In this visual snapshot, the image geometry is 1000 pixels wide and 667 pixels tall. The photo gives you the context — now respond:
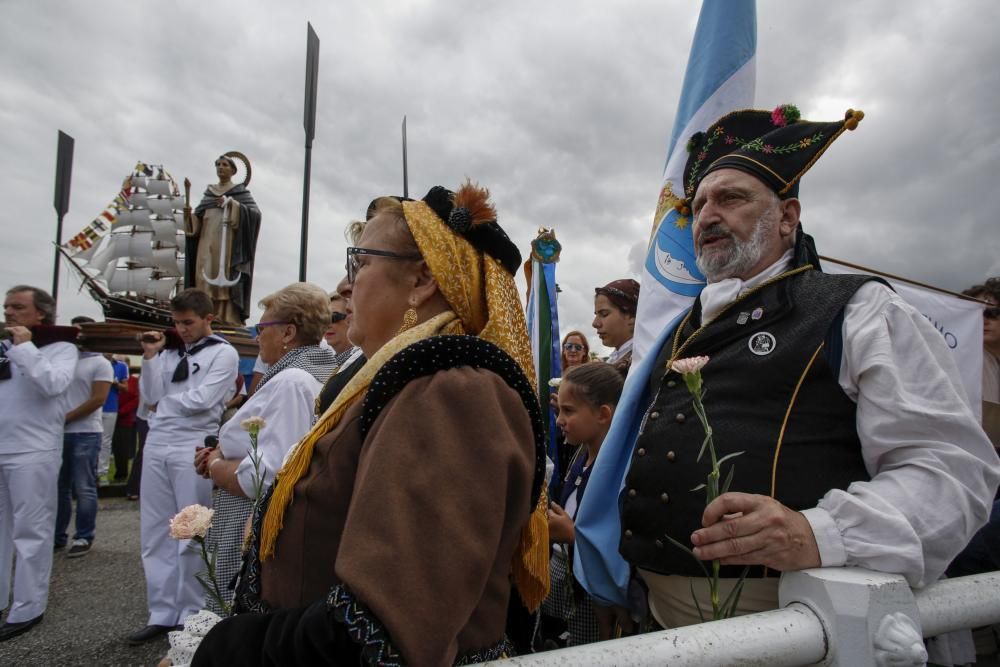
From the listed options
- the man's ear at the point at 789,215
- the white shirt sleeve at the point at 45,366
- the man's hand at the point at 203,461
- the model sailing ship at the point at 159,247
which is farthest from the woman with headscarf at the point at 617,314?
the model sailing ship at the point at 159,247

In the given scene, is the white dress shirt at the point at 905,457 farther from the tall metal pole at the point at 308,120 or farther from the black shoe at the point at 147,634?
the tall metal pole at the point at 308,120

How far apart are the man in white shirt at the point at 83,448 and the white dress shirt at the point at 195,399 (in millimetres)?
1167

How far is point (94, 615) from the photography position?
4.27m

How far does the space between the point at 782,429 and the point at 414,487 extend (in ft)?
3.08

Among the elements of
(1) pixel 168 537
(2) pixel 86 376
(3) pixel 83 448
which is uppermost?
(2) pixel 86 376

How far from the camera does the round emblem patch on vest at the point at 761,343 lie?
1.48 m

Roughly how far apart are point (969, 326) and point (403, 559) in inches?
111

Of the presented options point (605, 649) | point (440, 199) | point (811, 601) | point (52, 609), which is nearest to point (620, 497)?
point (811, 601)

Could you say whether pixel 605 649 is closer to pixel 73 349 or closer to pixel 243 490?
pixel 243 490

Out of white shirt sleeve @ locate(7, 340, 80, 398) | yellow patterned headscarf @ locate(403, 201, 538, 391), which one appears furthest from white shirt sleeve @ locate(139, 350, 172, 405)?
yellow patterned headscarf @ locate(403, 201, 538, 391)

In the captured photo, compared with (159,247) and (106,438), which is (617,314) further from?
(159,247)

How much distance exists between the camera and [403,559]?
85 centimetres

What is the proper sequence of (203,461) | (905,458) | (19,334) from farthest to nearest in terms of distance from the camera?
1. (19,334)
2. (203,461)
3. (905,458)

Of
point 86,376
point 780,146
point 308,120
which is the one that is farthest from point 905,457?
point 308,120
